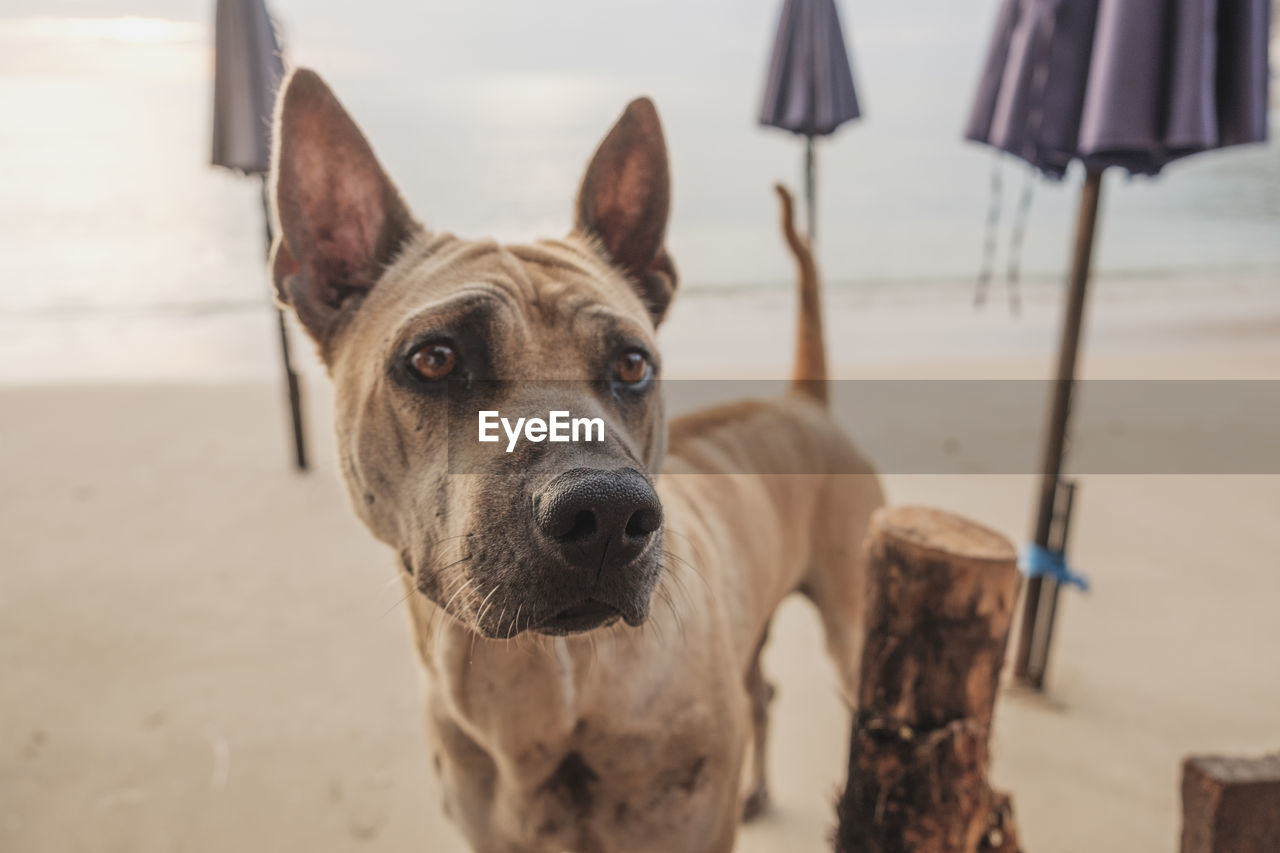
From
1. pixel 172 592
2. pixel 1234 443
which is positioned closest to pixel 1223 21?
pixel 1234 443

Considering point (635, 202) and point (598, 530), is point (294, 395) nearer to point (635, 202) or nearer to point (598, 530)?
point (635, 202)

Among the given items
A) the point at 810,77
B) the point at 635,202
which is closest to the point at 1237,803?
the point at 635,202

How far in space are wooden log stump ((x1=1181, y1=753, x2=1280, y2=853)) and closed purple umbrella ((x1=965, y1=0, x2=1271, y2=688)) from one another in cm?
187

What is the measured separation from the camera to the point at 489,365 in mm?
1300

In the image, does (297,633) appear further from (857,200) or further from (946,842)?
(857,200)

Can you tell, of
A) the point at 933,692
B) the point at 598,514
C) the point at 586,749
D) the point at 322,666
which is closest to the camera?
the point at 598,514

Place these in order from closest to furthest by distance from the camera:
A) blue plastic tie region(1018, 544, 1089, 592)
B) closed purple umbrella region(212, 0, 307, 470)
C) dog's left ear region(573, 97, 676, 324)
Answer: dog's left ear region(573, 97, 676, 324) < blue plastic tie region(1018, 544, 1089, 592) < closed purple umbrella region(212, 0, 307, 470)

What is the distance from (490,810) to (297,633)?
215cm

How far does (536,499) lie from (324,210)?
818 mm

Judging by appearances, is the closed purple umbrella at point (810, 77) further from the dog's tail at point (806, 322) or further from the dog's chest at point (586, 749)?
the dog's chest at point (586, 749)

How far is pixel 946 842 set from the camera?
128cm

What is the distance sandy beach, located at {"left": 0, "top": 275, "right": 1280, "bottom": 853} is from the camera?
248 cm

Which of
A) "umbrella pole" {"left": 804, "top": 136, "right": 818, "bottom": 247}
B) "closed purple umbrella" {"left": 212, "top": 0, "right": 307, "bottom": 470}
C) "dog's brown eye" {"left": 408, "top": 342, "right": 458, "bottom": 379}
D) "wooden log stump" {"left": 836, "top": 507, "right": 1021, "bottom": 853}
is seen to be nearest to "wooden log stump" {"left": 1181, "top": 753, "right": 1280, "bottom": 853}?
"wooden log stump" {"left": 836, "top": 507, "right": 1021, "bottom": 853}

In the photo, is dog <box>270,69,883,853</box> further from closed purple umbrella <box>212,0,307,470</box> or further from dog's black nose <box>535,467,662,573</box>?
closed purple umbrella <box>212,0,307,470</box>
